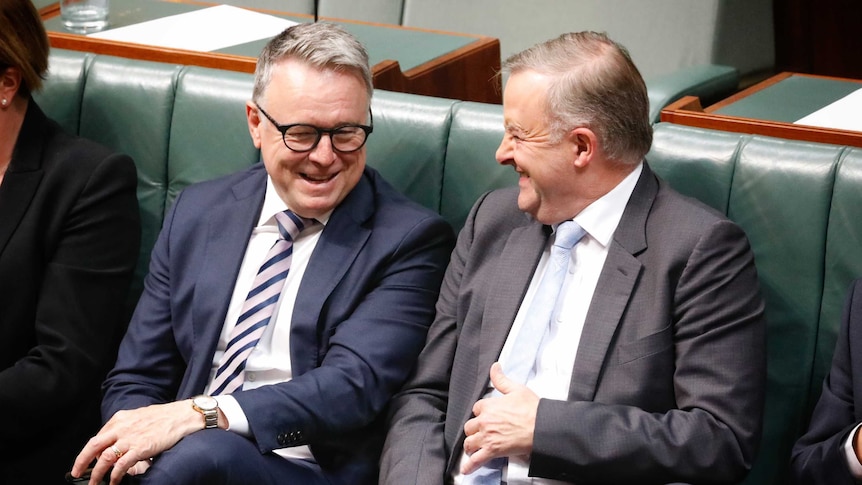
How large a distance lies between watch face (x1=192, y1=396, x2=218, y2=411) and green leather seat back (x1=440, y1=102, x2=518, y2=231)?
0.65 m

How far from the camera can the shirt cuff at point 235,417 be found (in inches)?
81.5

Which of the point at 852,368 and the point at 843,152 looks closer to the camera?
the point at 852,368

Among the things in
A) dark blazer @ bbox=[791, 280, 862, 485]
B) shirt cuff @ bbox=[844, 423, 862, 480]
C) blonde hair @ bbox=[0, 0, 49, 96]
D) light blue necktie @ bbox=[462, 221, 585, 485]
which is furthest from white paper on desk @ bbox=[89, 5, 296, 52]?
shirt cuff @ bbox=[844, 423, 862, 480]

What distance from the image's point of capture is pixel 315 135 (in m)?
2.23

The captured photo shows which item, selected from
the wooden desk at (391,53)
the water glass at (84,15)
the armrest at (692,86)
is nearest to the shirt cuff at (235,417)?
the wooden desk at (391,53)

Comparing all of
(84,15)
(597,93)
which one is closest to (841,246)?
(597,93)

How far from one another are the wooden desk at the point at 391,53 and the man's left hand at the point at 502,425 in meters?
0.93

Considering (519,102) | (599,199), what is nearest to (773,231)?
(599,199)

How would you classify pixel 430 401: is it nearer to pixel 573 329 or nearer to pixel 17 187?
pixel 573 329

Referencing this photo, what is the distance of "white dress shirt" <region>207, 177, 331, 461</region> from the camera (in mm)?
2256

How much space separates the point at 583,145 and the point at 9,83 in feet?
3.90

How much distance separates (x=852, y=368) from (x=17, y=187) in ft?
5.29

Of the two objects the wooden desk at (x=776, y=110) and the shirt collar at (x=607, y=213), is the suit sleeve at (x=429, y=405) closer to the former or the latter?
the shirt collar at (x=607, y=213)

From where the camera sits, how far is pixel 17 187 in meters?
2.44
